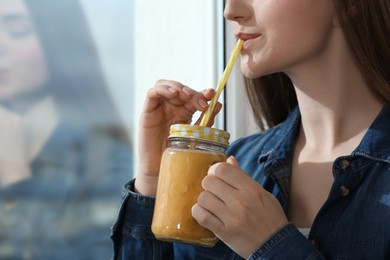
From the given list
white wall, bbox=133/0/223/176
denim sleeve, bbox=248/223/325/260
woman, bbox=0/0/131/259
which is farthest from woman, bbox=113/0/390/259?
white wall, bbox=133/0/223/176

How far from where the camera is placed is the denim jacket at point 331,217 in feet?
3.47

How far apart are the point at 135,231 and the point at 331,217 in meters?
0.36

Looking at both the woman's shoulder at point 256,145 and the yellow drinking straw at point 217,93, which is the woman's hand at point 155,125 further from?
the woman's shoulder at point 256,145

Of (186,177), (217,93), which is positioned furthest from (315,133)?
(186,177)

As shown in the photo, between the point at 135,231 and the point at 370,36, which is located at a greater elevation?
the point at 370,36

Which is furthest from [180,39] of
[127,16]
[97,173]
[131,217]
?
[131,217]

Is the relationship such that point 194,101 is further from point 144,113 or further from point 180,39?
point 180,39

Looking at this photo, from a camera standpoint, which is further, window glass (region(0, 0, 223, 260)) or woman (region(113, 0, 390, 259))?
window glass (region(0, 0, 223, 260))

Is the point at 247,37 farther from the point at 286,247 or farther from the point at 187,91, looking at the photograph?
the point at 286,247

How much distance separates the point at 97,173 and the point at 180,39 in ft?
1.49

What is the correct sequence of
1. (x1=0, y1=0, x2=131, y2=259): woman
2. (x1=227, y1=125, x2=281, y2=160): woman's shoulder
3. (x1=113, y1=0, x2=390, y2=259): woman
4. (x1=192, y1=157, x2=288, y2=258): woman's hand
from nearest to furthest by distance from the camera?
(x1=192, y1=157, x2=288, y2=258): woman's hand, (x1=113, y1=0, x2=390, y2=259): woman, (x1=0, y1=0, x2=131, y2=259): woman, (x1=227, y1=125, x2=281, y2=160): woman's shoulder

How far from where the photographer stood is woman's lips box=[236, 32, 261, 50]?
1203mm

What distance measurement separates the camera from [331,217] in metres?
1.17

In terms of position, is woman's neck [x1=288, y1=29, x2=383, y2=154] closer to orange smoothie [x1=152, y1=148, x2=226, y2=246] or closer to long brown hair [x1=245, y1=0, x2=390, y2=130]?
long brown hair [x1=245, y1=0, x2=390, y2=130]
